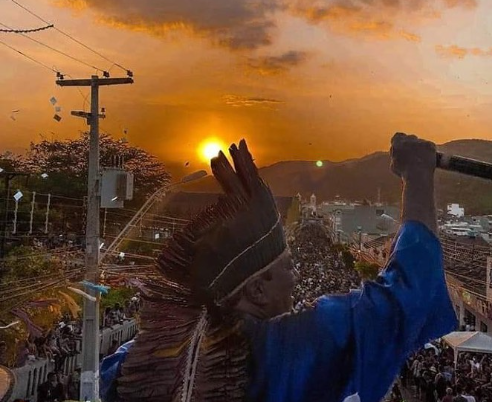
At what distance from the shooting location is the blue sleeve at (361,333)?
127 cm

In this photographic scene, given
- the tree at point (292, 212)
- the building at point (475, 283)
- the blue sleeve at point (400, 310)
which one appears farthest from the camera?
the building at point (475, 283)

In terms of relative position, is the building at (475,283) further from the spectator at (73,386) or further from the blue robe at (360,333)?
the blue robe at (360,333)

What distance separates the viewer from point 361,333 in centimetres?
129

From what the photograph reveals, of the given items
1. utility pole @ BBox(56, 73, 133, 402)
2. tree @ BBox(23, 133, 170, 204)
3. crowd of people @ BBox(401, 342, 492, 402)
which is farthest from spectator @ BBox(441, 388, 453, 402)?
tree @ BBox(23, 133, 170, 204)

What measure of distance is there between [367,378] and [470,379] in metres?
8.15

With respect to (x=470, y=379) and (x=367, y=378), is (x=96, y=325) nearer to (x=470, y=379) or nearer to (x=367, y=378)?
(x=470, y=379)

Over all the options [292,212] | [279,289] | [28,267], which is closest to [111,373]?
[279,289]

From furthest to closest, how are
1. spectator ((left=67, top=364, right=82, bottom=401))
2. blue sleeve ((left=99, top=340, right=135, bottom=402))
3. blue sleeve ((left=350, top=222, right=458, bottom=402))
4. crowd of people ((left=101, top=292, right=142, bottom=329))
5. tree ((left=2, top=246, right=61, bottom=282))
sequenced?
1. crowd of people ((left=101, top=292, right=142, bottom=329))
2. tree ((left=2, top=246, right=61, bottom=282))
3. spectator ((left=67, top=364, right=82, bottom=401))
4. blue sleeve ((left=99, top=340, right=135, bottom=402))
5. blue sleeve ((left=350, top=222, right=458, bottom=402))

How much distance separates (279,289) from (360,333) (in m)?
0.20

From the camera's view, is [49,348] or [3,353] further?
[49,348]

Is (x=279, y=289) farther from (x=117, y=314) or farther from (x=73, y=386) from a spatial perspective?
(x=117, y=314)

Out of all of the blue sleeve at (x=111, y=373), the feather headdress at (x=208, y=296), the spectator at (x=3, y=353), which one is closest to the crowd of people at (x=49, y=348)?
the spectator at (x=3, y=353)

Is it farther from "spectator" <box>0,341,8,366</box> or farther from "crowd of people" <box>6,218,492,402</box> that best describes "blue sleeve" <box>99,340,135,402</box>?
"spectator" <box>0,341,8,366</box>

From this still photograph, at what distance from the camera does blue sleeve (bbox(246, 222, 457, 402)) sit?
4.18 feet
